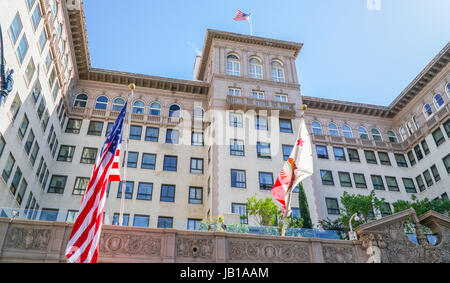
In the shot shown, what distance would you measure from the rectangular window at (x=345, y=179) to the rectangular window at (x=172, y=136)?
66.2ft

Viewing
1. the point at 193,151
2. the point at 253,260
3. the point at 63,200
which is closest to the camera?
→ the point at 253,260

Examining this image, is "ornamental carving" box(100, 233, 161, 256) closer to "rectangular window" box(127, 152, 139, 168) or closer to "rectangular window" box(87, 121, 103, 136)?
"rectangular window" box(127, 152, 139, 168)

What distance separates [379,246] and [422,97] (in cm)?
3312

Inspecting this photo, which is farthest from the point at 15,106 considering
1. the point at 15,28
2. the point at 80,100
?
the point at 80,100

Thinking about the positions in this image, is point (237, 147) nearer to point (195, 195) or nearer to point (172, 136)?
point (195, 195)

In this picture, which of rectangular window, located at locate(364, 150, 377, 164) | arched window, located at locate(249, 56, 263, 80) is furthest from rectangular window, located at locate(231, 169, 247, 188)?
rectangular window, located at locate(364, 150, 377, 164)

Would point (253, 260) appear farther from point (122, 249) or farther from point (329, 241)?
point (122, 249)

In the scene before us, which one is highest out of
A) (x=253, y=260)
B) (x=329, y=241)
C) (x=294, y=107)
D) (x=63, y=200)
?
(x=294, y=107)

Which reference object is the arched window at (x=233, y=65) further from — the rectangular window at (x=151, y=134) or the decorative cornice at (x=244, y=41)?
the rectangular window at (x=151, y=134)

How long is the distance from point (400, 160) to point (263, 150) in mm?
20761

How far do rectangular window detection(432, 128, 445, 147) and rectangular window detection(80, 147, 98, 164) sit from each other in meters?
39.7

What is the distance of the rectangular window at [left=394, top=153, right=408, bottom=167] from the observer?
47.0 m
